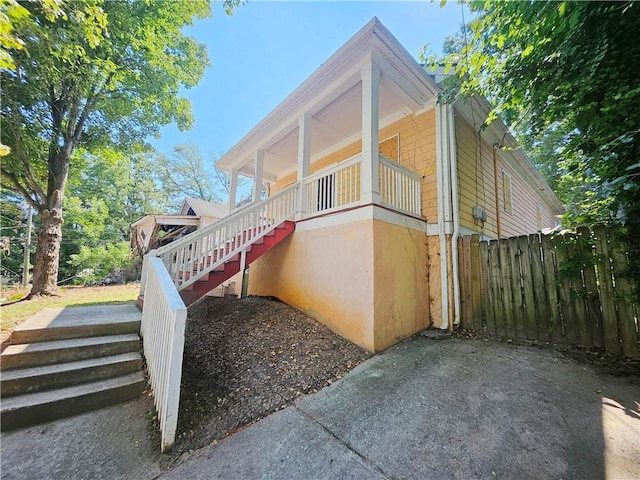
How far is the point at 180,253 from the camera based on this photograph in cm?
419

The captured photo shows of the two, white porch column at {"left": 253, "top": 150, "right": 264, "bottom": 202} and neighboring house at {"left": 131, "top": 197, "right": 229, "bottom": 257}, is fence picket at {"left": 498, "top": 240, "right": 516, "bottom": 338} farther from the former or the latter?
neighboring house at {"left": 131, "top": 197, "right": 229, "bottom": 257}

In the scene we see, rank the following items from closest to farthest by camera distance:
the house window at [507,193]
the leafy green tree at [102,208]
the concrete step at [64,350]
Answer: the concrete step at [64,350], the house window at [507,193], the leafy green tree at [102,208]

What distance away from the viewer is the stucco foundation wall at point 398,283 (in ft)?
12.5

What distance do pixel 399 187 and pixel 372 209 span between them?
1.17 m

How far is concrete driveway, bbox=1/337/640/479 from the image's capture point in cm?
180

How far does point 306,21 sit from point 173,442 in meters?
8.43

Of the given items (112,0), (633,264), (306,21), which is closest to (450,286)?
(633,264)

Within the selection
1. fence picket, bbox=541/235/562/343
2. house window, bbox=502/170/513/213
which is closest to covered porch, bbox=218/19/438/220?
fence picket, bbox=541/235/562/343

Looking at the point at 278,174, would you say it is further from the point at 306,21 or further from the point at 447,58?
the point at 447,58

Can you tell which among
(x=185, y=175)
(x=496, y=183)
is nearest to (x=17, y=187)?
(x=496, y=183)

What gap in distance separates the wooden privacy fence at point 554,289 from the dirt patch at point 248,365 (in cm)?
258

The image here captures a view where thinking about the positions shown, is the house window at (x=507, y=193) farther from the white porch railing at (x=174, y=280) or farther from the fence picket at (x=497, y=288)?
the white porch railing at (x=174, y=280)

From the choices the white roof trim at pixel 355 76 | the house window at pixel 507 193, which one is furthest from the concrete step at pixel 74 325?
the house window at pixel 507 193

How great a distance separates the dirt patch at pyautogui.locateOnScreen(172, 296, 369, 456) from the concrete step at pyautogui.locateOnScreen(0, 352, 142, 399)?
0.67 meters
